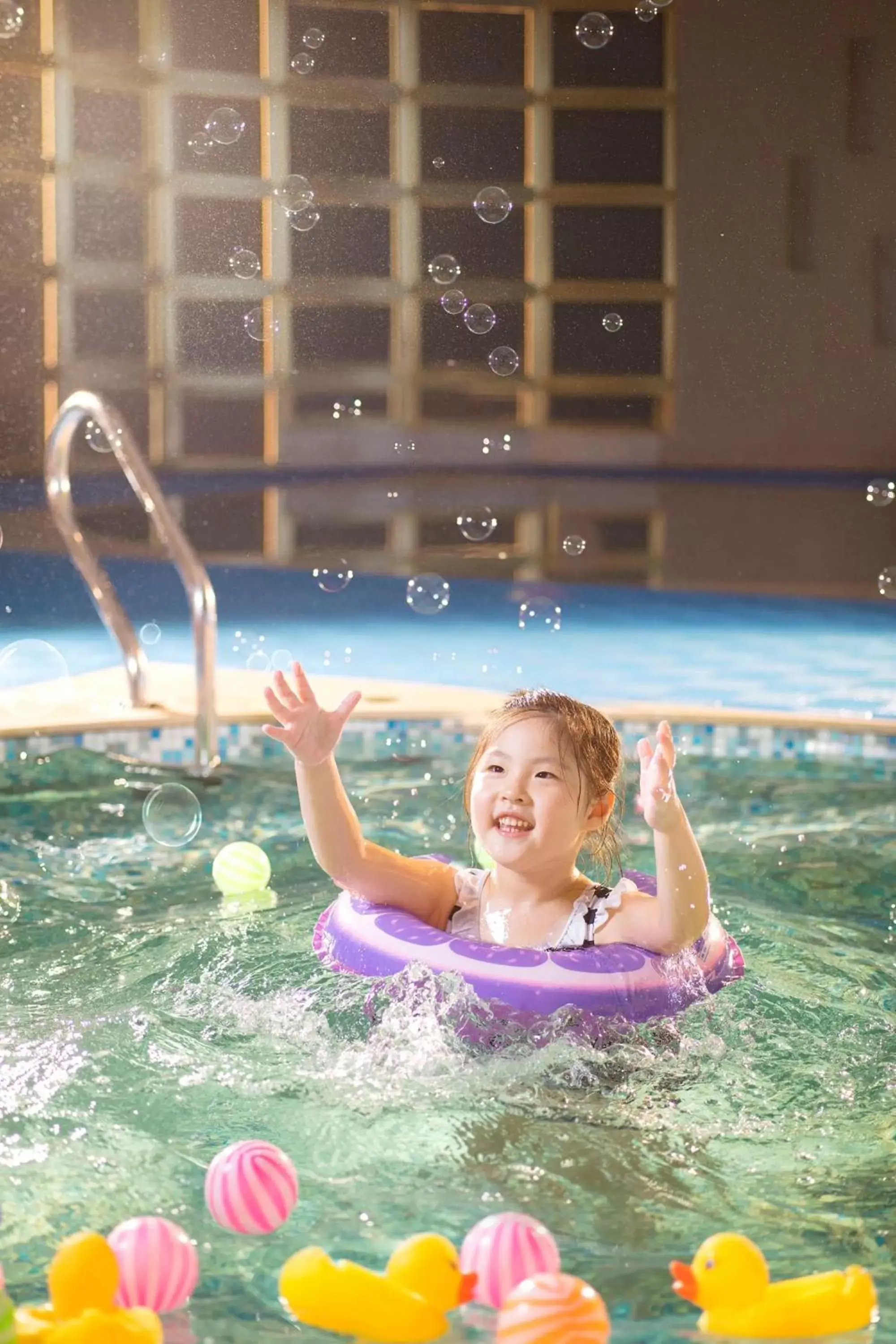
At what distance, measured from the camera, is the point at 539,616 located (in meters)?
9.32

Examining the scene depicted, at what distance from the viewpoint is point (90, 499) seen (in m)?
10.9

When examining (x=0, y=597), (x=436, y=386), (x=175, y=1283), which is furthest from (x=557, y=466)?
(x=175, y=1283)

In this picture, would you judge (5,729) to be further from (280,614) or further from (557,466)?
(557,466)

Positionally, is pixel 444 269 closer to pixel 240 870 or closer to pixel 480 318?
pixel 480 318

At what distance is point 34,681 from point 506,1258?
230 inches

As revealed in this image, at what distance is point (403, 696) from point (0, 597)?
16.5ft

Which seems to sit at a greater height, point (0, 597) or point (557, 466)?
point (557, 466)

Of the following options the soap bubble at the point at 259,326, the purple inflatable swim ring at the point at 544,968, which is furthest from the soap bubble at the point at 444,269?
the purple inflatable swim ring at the point at 544,968

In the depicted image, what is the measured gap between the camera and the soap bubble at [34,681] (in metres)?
4.82

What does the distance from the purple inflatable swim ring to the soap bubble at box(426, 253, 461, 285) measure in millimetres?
2664

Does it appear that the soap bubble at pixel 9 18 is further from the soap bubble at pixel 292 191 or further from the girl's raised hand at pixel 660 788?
the soap bubble at pixel 292 191

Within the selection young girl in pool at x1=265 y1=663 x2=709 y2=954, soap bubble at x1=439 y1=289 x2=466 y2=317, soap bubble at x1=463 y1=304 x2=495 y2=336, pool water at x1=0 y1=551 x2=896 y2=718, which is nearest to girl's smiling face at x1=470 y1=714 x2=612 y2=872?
young girl in pool at x1=265 y1=663 x2=709 y2=954

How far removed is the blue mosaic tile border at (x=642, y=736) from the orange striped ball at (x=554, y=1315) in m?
3.23

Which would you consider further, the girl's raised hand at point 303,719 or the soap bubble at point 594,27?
the soap bubble at point 594,27
